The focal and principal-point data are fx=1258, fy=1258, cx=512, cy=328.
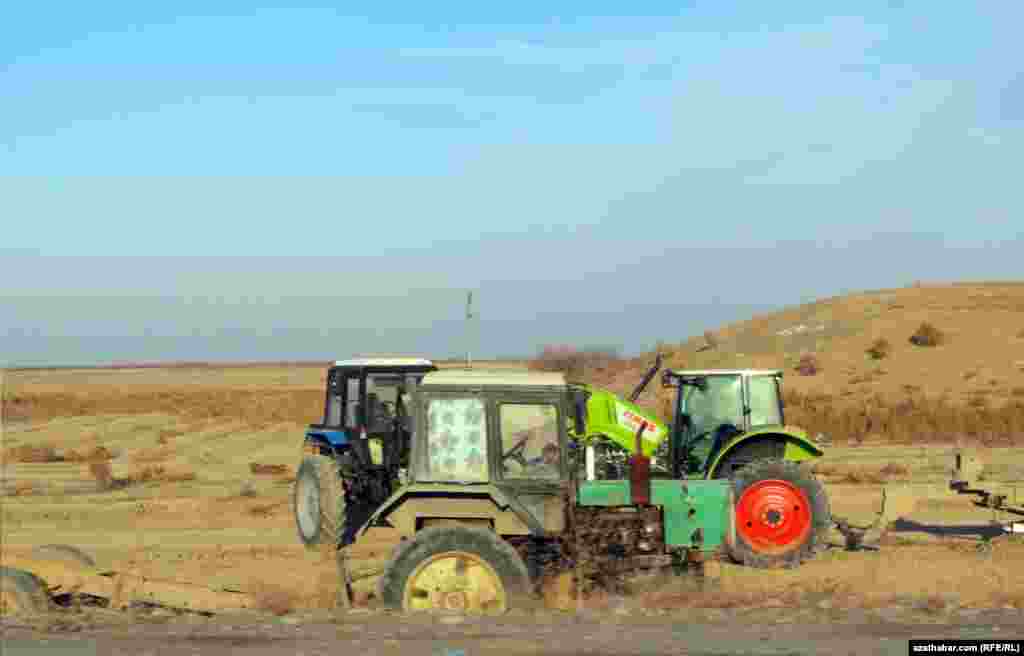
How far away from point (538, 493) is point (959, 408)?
105 ft

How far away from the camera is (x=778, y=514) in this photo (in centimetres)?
1238

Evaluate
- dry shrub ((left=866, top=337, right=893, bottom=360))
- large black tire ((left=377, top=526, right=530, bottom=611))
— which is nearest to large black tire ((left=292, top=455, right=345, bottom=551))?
large black tire ((left=377, top=526, right=530, bottom=611))

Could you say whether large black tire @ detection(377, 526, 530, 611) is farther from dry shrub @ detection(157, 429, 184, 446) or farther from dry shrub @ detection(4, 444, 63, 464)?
dry shrub @ detection(157, 429, 184, 446)

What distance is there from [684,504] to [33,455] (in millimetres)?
25763

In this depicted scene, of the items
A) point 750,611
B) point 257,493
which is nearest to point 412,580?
point 750,611

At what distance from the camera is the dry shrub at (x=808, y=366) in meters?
49.1

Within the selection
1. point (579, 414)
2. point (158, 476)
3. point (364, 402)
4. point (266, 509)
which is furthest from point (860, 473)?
point (579, 414)

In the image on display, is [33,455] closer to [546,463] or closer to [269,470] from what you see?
[269,470]

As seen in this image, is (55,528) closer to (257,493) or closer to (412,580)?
(257,493)

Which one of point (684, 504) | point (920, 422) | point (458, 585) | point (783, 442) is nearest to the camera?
point (458, 585)

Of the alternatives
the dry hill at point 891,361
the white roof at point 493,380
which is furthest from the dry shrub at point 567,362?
the white roof at point 493,380

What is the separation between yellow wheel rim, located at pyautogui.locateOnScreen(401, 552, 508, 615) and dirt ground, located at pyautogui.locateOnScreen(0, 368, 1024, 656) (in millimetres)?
335

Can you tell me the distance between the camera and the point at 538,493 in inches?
381

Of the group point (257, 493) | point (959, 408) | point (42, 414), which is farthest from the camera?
point (42, 414)
